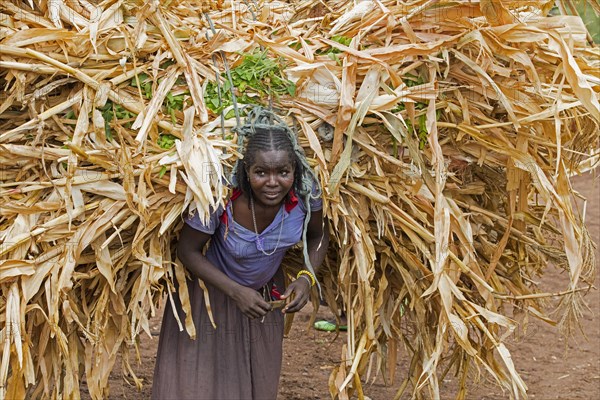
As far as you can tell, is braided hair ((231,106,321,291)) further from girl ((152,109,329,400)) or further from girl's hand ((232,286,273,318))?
girl's hand ((232,286,273,318))

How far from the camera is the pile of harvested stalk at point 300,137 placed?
327cm

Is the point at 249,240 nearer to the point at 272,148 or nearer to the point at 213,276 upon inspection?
the point at 213,276

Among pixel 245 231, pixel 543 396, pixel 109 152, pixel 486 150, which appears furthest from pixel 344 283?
pixel 543 396

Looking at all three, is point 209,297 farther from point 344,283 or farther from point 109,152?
point 109,152

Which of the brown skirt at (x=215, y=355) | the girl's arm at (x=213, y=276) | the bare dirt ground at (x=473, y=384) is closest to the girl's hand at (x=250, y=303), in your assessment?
the girl's arm at (x=213, y=276)

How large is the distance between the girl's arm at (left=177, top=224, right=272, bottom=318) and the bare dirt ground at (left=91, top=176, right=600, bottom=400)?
1.65 metres

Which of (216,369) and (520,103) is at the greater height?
(520,103)

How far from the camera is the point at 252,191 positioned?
11.2 ft

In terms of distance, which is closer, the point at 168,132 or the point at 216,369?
the point at 168,132

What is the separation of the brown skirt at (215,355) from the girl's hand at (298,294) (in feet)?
0.97

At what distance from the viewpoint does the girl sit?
3.34 m

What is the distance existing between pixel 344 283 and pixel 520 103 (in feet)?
2.94

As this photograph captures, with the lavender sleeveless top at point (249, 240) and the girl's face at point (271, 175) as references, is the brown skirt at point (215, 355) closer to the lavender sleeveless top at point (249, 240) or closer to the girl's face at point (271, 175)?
the lavender sleeveless top at point (249, 240)

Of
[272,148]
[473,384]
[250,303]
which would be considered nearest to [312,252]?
[250,303]
